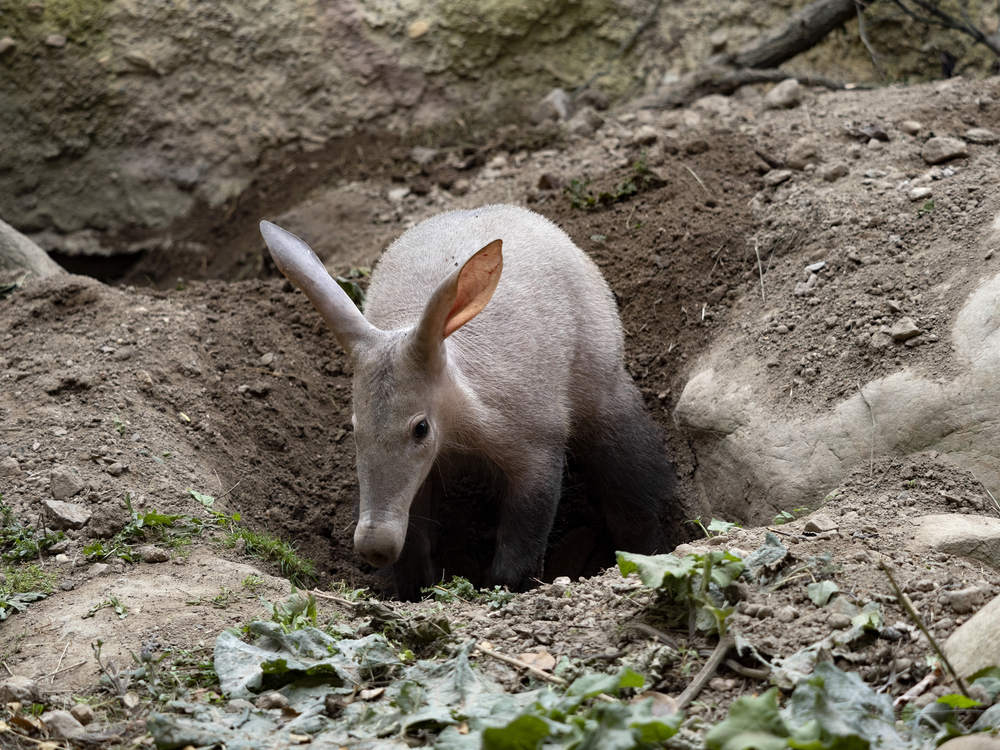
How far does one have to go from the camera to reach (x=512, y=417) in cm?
505

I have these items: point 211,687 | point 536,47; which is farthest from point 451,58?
point 211,687

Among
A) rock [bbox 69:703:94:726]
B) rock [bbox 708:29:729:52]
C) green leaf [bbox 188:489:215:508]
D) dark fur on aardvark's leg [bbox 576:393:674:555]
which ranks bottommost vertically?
dark fur on aardvark's leg [bbox 576:393:674:555]

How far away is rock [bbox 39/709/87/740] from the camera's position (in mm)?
2934

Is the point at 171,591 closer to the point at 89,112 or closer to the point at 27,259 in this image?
the point at 27,259

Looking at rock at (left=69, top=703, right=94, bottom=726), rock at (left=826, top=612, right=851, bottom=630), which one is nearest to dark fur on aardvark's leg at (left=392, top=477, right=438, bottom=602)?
rock at (left=69, top=703, right=94, bottom=726)

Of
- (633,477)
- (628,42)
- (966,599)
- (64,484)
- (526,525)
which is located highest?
(628,42)

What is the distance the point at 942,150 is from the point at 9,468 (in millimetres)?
5859

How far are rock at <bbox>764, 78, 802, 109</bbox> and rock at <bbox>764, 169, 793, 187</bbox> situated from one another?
117 centimetres

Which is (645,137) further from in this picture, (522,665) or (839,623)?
(522,665)

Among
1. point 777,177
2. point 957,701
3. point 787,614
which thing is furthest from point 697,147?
point 957,701

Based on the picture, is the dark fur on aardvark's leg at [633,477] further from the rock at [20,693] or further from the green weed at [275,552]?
the rock at [20,693]

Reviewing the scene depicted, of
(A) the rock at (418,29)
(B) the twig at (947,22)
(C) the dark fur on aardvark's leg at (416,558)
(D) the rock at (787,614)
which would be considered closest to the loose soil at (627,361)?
(D) the rock at (787,614)

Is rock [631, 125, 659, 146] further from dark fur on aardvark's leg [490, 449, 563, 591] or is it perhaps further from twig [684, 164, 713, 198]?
dark fur on aardvark's leg [490, 449, 563, 591]

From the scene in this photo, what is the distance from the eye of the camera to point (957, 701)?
2.58 meters
